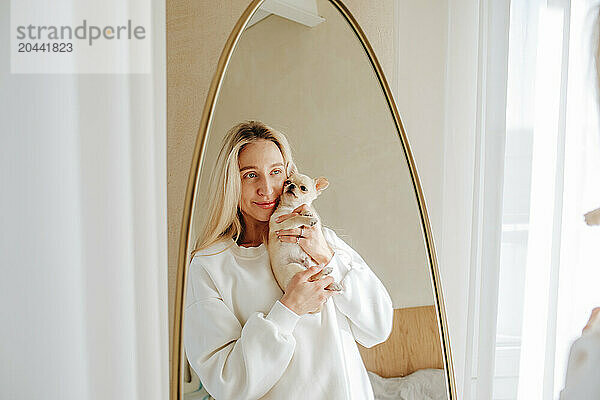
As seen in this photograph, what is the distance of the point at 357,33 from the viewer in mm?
990

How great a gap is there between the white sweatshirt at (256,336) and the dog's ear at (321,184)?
87 mm

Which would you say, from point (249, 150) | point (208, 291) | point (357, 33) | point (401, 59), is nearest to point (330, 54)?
point (357, 33)

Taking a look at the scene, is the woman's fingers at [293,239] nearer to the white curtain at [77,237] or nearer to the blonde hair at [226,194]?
the blonde hair at [226,194]

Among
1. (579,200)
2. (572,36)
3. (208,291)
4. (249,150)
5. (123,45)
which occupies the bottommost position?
(208,291)

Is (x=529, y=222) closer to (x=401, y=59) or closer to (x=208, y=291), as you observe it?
(x=401, y=59)

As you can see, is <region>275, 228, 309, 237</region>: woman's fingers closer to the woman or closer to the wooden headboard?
the woman

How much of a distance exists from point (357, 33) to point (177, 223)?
1.66ft

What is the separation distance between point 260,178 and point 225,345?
10.6 inches

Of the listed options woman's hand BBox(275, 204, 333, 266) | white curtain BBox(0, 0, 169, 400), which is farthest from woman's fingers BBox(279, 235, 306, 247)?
white curtain BBox(0, 0, 169, 400)

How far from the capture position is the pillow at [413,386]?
0.96 metres

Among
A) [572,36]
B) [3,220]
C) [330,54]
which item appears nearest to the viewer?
[3,220]

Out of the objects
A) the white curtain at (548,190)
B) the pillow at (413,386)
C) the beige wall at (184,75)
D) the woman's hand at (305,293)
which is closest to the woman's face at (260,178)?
the woman's hand at (305,293)

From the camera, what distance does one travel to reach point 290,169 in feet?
2.90

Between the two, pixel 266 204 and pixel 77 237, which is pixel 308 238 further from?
pixel 77 237
